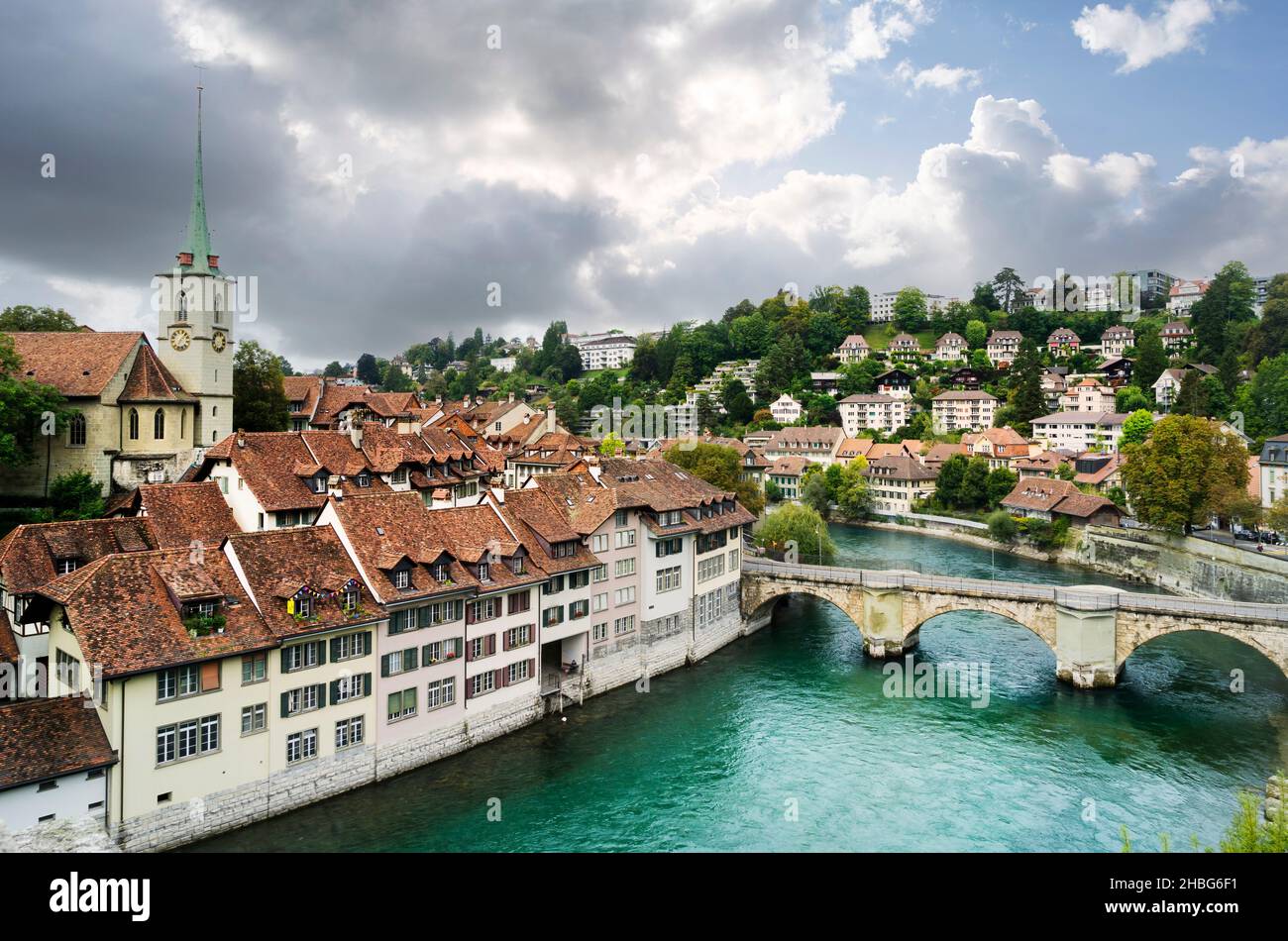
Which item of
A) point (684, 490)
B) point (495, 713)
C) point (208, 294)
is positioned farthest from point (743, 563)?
point (208, 294)

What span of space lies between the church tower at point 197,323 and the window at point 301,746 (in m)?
26.3

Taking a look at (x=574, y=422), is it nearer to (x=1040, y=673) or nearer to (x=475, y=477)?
(x=475, y=477)

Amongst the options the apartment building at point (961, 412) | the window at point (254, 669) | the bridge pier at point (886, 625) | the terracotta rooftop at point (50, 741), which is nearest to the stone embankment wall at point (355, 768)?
the terracotta rooftop at point (50, 741)

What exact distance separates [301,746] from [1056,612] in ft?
115

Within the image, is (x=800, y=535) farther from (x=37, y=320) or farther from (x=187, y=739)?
(x=37, y=320)

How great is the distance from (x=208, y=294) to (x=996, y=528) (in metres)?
67.4

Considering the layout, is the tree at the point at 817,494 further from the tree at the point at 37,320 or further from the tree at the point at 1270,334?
the tree at the point at 37,320

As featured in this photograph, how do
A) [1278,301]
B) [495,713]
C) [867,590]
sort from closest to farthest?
[495,713]
[867,590]
[1278,301]

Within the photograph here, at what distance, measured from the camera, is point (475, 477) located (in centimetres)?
5288

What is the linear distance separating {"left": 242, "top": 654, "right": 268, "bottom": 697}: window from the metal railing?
31.0 meters

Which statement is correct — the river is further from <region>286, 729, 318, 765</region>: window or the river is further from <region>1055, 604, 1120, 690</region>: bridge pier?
<region>286, 729, 318, 765</region>: window

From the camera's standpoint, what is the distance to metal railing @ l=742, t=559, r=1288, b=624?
39.4 metres

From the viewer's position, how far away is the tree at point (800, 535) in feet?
203

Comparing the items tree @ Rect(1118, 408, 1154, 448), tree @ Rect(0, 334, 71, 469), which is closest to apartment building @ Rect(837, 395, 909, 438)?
tree @ Rect(1118, 408, 1154, 448)
